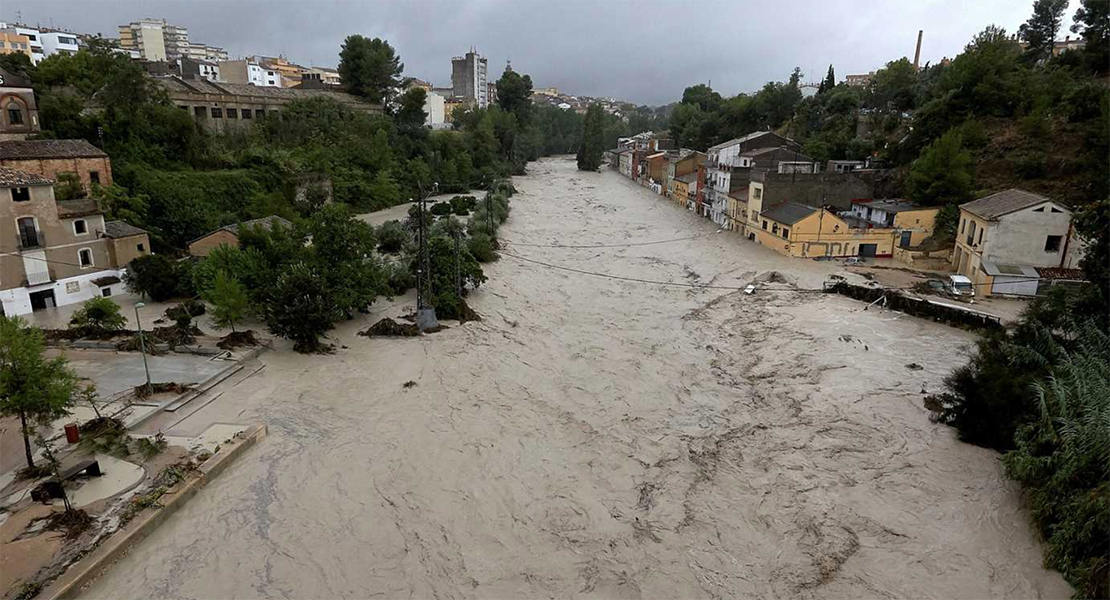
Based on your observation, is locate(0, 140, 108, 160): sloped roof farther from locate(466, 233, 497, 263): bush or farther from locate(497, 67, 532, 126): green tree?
locate(497, 67, 532, 126): green tree

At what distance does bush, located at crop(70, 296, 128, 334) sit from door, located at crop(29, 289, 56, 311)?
9.42 feet

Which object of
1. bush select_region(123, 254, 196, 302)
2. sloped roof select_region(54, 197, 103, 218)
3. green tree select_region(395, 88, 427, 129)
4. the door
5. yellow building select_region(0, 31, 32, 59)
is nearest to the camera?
the door

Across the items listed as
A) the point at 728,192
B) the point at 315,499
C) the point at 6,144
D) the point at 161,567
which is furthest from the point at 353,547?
the point at 728,192

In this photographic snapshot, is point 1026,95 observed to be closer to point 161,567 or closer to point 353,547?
point 353,547

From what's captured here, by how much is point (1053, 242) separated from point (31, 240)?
3926 cm

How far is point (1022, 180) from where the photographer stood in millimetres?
34781

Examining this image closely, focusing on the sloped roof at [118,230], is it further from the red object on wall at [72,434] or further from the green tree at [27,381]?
the green tree at [27,381]

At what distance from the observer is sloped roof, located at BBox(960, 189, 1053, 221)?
82.2ft

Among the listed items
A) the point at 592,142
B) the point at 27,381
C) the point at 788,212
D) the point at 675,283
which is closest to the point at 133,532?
the point at 27,381

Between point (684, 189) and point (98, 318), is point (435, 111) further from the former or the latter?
point (98, 318)

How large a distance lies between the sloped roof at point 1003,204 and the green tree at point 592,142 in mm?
65422

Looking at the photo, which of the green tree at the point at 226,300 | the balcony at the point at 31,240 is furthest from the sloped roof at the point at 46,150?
the green tree at the point at 226,300

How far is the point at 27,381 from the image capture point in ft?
34.8

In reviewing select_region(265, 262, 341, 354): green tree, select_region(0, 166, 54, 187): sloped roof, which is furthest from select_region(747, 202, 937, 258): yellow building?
select_region(0, 166, 54, 187): sloped roof
